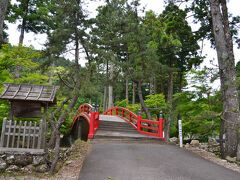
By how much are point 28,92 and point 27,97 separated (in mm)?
259

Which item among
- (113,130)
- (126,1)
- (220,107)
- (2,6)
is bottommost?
(113,130)

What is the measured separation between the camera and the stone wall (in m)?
5.30

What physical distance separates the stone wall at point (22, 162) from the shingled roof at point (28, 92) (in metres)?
1.85

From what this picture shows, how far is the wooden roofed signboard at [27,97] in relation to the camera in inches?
240

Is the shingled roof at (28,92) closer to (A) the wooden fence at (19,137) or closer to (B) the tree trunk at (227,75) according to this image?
(A) the wooden fence at (19,137)

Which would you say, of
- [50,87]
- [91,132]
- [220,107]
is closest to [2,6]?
[50,87]

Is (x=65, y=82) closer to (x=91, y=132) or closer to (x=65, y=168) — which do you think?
(x=91, y=132)

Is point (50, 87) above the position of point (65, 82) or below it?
below

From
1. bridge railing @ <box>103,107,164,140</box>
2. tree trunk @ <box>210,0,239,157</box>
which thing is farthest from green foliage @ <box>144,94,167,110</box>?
tree trunk @ <box>210,0,239,157</box>

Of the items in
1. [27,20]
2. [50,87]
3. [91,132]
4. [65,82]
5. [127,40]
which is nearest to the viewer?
[50,87]

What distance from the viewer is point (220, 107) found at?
33.8 ft

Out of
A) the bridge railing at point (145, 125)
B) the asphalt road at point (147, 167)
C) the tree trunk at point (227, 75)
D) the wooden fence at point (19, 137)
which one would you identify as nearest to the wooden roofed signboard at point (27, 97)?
the wooden fence at point (19, 137)

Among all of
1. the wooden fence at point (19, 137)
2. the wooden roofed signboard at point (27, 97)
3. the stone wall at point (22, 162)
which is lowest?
the stone wall at point (22, 162)

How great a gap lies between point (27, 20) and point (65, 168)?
46.4 feet
